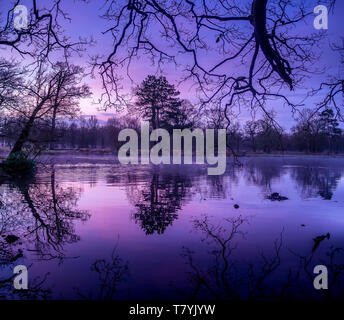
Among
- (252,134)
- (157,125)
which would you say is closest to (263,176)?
(252,134)

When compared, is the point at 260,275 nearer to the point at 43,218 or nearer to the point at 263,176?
the point at 43,218

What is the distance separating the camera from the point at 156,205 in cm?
903

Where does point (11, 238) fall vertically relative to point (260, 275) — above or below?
above

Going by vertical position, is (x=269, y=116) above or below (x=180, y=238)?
above

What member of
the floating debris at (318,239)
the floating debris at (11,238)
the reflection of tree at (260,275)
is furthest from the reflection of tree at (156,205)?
the floating debris at (318,239)

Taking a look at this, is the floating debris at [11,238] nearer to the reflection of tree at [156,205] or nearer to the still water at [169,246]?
the still water at [169,246]

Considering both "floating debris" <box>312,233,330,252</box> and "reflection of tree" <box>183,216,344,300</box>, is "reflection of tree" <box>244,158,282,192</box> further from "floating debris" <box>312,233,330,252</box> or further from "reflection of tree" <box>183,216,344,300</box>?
"reflection of tree" <box>183,216,344,300</box>

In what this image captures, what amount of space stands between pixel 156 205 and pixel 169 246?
3.67m

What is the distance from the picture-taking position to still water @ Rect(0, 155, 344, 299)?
3809 millimetres

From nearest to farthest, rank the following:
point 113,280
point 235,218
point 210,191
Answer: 1. point 113,280
2. point 235,218
3. point 210,191
